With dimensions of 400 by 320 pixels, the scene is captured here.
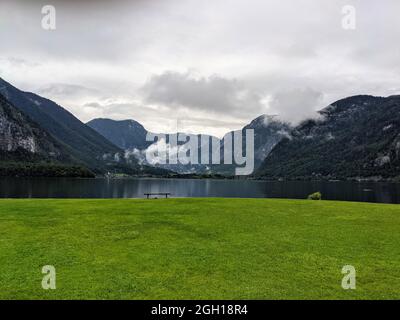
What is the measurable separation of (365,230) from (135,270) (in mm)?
16588

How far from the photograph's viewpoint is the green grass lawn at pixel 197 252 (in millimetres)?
14695

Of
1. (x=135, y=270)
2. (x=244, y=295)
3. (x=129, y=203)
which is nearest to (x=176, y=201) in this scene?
(x=129, y=203)

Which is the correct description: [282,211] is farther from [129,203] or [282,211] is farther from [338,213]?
[129,203]

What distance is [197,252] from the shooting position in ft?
64.7

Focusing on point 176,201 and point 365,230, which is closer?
point 365,230

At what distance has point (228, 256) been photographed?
62.5 ft

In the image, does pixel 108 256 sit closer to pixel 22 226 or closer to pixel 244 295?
pixel 244 295

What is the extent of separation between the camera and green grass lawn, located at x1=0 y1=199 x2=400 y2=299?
14695mm
